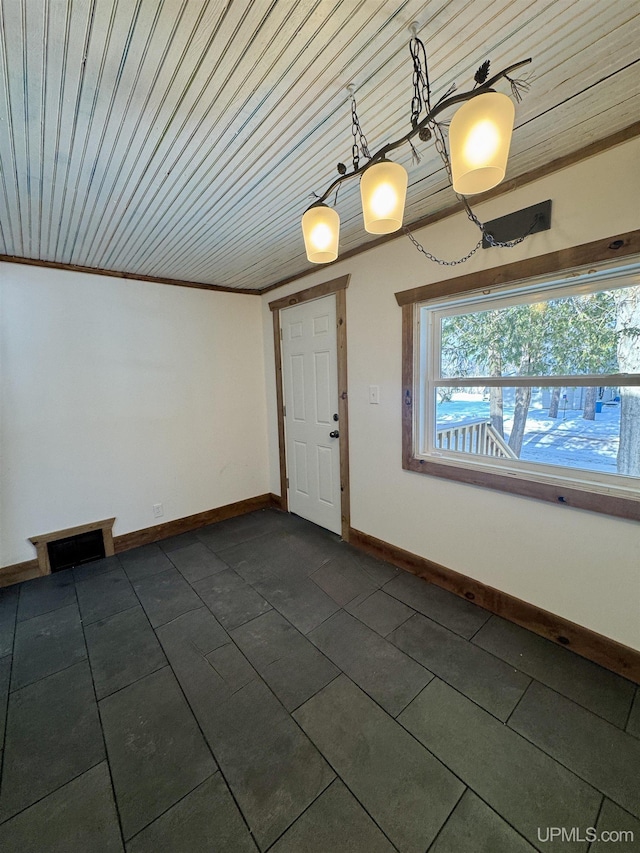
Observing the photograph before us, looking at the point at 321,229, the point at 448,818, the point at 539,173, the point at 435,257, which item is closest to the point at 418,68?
the point at 321,229

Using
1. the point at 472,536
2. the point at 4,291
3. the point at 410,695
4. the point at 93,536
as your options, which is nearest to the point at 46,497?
the point at 93,536

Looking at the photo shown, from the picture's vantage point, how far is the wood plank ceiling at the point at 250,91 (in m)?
0.93

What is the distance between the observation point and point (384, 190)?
967mm

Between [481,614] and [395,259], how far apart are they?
236 centimetres

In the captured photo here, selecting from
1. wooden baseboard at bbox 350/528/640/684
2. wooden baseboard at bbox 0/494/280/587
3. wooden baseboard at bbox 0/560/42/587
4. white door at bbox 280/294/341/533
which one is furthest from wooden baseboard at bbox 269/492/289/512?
wooden baseboard at bbox 0/560/42/587

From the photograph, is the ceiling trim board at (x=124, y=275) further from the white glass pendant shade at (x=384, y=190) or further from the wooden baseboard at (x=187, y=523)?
the white glass pendant shade at (x=384, y=190)

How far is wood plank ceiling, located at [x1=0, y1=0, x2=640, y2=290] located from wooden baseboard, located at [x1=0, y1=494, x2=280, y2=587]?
7.92ft

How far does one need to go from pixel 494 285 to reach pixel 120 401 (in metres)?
2.98

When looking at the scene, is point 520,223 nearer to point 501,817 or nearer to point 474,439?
point 474,439

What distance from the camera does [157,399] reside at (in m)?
3.14

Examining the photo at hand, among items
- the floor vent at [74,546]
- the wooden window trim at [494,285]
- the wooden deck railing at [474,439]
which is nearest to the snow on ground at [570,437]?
the wooden deck railing at [474,439]

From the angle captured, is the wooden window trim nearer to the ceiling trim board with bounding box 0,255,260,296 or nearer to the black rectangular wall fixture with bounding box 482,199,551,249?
the black rectangular wall fixture with bounding box 482,199,551,249

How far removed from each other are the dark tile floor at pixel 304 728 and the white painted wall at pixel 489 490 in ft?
1.07

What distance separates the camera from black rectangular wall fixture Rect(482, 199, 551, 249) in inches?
65.6
